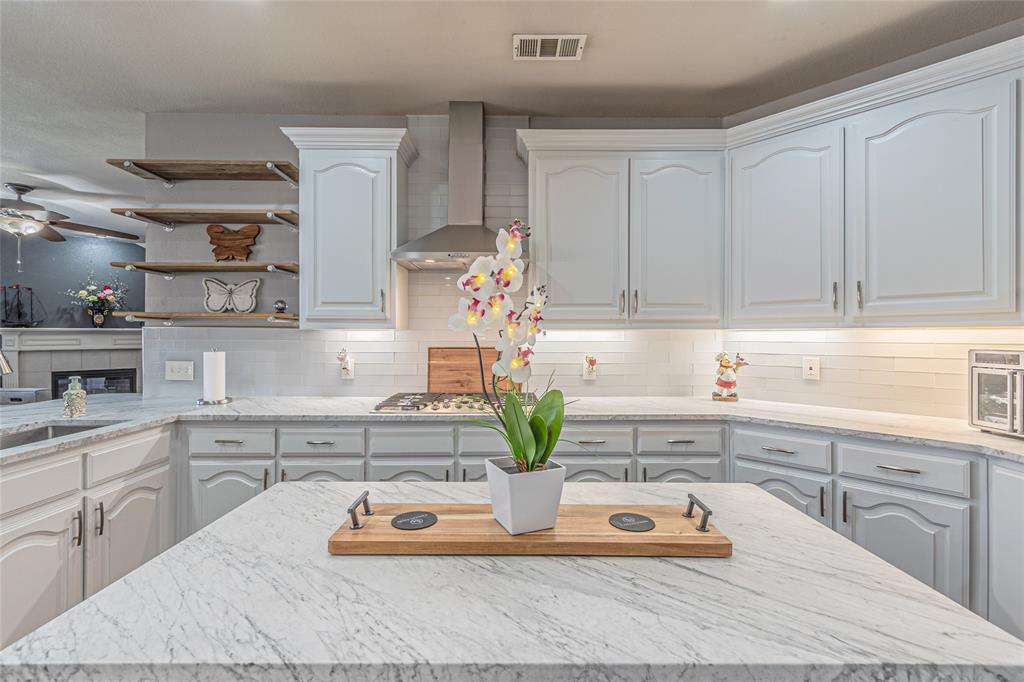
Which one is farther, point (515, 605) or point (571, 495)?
point (571, 495)

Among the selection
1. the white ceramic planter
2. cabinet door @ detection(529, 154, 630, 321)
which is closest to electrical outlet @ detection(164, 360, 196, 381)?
cabinet door @ detection(529, 154, 630, 321)

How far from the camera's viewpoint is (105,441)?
2039mm

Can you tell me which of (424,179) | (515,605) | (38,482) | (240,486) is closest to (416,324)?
(424,179)

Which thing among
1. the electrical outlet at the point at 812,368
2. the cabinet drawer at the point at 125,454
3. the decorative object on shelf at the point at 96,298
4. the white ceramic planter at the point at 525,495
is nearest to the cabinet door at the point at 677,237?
the electrical outlet at the point at 812,368

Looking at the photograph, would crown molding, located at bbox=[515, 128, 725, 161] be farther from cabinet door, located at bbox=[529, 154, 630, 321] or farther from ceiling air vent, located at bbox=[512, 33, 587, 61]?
ceiling air vent, located at bbox=[512, 33, 587, 61]

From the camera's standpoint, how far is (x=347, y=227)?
2.75 meters

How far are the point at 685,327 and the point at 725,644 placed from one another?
2.33 m

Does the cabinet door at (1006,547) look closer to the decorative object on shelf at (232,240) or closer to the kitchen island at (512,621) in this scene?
the kitchen island at (512,621)

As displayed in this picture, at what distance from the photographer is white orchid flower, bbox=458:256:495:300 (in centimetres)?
87

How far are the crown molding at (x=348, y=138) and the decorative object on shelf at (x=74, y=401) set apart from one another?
1.62 m

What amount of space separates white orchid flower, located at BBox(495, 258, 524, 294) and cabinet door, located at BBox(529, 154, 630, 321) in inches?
73.9

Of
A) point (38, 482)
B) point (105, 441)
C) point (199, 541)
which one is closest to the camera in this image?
point (199, 541)

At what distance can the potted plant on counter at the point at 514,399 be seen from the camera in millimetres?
881

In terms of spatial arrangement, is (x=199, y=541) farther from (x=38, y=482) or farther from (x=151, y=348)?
(x=151, y=348)
